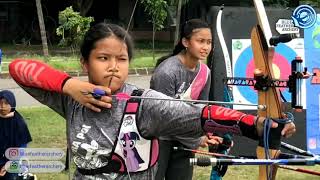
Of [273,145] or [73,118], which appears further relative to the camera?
[73,118]

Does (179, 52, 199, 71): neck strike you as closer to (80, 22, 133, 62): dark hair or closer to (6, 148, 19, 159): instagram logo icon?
(6, 148, 19, 159): instagram logo icon

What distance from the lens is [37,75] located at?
2.01 m

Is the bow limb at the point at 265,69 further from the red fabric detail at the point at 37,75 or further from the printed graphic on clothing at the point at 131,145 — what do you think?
the red fabric detail at the point at 37,75

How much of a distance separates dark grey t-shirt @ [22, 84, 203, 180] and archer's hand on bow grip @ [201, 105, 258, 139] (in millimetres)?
30

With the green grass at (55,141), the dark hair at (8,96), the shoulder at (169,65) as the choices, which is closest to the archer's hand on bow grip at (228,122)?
the shoulder at (169,65)

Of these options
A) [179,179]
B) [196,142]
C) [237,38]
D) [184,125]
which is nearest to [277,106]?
[184,125]

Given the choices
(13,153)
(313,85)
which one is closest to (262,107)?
(13,153)

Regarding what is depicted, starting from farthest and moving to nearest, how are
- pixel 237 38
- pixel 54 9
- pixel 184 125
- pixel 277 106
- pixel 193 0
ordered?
pixel 54 9, pixel 193 0, pixel 237 38, pixel 277 106, pixel 184 125

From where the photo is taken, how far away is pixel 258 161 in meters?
1.78

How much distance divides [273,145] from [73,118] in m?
0.69

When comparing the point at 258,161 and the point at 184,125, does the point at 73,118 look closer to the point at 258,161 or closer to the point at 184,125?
the point at 184,125

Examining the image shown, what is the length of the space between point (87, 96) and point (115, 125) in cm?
13

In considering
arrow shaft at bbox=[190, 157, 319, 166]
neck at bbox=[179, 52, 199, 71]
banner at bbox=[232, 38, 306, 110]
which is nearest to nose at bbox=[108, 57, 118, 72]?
arrow shaft at bbox=[190, 157, 319, 166]

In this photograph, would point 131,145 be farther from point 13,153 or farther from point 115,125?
point 13,153
